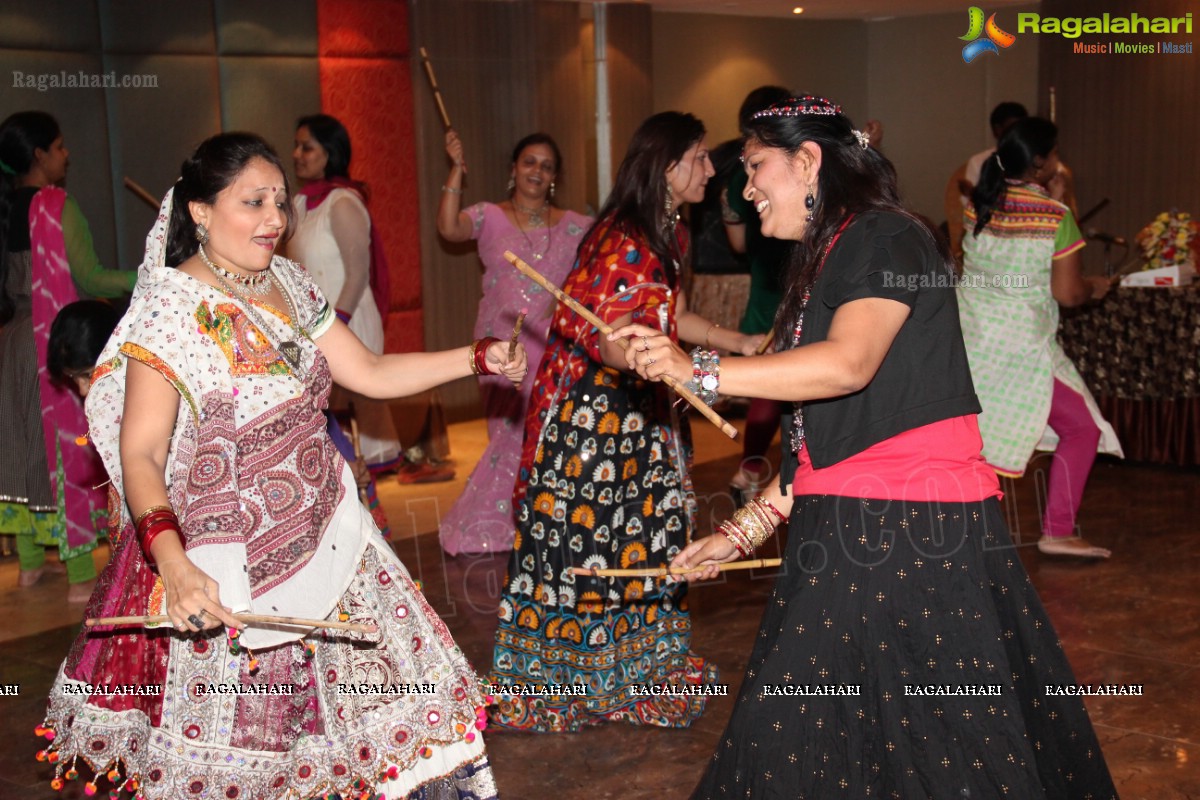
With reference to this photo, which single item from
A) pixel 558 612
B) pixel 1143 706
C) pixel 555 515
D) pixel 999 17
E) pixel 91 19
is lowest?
pixel 1143 706

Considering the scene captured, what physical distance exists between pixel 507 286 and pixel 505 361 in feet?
8.99

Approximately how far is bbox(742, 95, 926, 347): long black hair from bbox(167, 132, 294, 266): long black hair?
89 cm

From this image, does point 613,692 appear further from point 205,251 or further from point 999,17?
point 999,17

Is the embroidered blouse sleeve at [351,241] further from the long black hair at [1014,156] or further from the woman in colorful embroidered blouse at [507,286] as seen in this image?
the long black hair at [1014,156]

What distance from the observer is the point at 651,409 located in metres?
3.20

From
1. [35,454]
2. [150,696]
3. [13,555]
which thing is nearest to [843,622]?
[150,696]

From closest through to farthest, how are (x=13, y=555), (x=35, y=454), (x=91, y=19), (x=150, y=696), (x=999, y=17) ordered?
(x=150, y=696) < (x=35, y=454) < (x=13, y=555) < (x=91, y=19) < (x=999, y=17)

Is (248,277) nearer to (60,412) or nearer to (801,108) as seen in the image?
(801,108)

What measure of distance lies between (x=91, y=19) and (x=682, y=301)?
389 centimetres

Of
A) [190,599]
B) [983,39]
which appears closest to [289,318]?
[190,599]

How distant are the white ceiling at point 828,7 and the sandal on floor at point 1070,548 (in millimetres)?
5390

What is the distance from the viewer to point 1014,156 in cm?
441

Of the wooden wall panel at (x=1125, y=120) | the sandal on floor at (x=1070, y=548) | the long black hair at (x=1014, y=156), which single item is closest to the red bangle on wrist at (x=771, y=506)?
the long black hair at (x=1014, y=156)

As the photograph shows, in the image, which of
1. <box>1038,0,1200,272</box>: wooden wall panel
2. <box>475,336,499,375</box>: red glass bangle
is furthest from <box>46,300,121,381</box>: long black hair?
<box>1038,0,1200,272</box>: wooden wall panel
